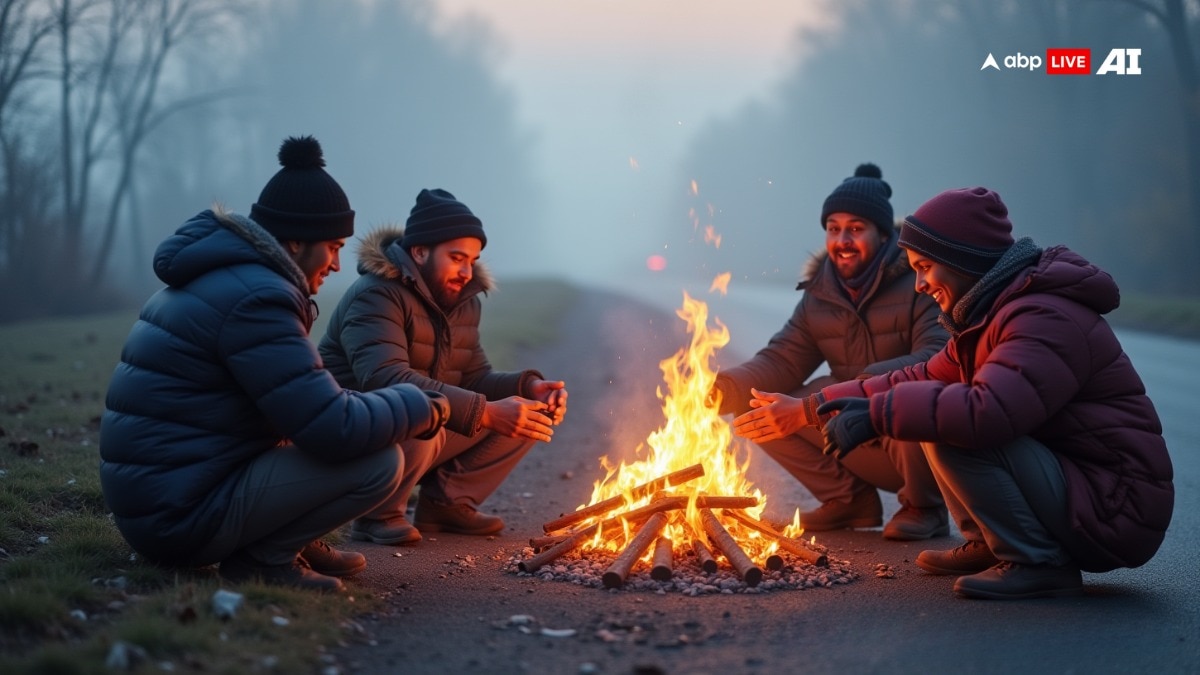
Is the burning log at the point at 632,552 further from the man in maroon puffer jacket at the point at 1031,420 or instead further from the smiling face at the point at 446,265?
the smiling face at the point at 446,265

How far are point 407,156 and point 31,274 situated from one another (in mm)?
53806

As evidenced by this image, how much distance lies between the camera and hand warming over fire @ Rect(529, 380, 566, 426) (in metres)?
6.86

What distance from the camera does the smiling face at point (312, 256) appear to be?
5215 millimetres

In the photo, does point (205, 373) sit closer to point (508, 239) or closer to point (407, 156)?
point (407, 156)

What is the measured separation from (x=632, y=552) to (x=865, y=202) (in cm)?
301

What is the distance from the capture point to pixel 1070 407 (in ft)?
16.7

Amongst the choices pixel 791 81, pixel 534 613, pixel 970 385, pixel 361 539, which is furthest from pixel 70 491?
pixel 791 81

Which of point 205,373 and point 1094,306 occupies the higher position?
point 1094,306

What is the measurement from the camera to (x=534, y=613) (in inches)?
200

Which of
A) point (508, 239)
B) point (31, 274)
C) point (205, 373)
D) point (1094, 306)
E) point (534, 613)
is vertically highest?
point (508, 239)

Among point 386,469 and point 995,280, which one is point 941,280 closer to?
point 995,280

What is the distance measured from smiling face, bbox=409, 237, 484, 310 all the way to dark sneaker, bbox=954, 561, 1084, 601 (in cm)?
351

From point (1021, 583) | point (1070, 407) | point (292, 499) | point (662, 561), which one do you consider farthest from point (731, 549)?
point (292, 499)

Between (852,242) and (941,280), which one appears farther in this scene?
(852,242)
